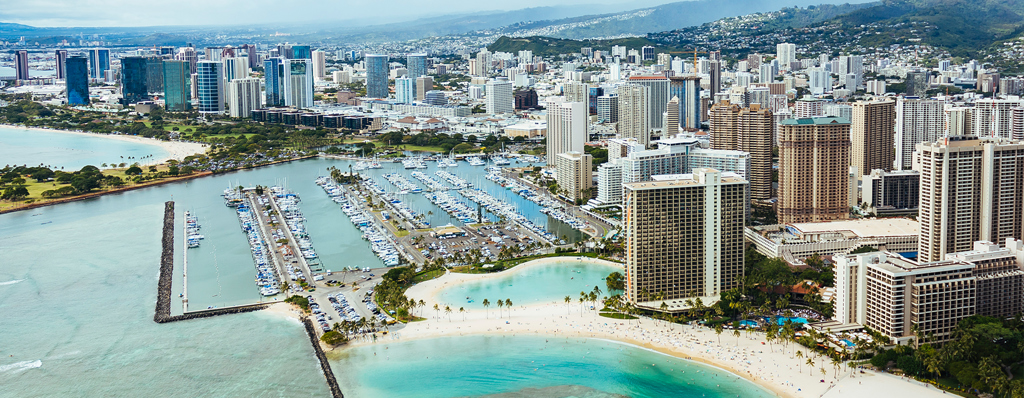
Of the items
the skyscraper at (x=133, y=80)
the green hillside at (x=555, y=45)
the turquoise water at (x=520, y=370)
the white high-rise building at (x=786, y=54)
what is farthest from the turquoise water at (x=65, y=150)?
the green hillside at (x=555, y=45)

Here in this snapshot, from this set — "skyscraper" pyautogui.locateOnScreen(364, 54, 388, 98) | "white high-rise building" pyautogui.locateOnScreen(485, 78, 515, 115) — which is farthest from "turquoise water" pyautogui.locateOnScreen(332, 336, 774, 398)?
"skyscraper" pyautogui.locateOnScreen(364, 54, 388, 98)

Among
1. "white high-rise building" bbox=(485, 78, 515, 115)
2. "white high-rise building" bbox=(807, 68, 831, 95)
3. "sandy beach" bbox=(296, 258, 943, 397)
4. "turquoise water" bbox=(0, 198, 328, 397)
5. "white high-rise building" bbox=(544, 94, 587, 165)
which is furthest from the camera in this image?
"white high-rise building" bbox=(807, 68, 831, 95)

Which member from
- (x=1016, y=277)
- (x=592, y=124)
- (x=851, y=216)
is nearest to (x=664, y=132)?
(x=592, y=124)

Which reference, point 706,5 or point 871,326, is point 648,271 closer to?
point 871,326

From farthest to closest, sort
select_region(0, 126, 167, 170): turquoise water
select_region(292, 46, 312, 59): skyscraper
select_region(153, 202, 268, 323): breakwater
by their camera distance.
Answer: select_region(292, 46, 312, 59): skyscraper
select_region(0, 126, 167, 170): turquoise water
select_region(153, 202, 268, 323): breakwater

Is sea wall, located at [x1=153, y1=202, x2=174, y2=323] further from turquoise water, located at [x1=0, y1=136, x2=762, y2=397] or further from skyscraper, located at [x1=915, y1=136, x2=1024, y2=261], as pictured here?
skyscraper, located at [x1=915, y1=136, x2=1024, y2=261]

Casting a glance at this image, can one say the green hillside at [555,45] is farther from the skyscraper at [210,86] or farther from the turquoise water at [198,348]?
the turquoise water at [198,348]

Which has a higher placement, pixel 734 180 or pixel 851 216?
pixel 734 180
